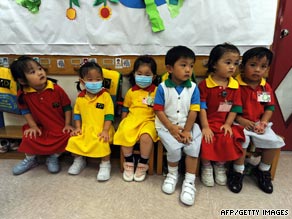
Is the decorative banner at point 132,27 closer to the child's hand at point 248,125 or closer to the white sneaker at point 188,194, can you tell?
the child's hand at point 248,125

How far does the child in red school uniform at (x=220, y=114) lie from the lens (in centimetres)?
147

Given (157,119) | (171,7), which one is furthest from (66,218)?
(171,7)

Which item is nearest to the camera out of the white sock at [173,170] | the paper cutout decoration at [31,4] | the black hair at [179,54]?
the black hair at [179,54]

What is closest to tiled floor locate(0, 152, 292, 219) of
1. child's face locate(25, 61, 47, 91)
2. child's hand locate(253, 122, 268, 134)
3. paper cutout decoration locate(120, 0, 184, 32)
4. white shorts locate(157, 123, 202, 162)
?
white shorts locate(157, 123, 202, 162)

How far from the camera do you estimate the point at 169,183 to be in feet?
4.88

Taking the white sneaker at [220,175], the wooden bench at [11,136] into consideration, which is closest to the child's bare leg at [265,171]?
the white sneaker at [220,175]

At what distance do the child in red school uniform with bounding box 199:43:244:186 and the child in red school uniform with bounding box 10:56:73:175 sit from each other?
39.7 inches

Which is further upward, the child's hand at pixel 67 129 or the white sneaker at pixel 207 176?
the child's hand at pixel 67 129

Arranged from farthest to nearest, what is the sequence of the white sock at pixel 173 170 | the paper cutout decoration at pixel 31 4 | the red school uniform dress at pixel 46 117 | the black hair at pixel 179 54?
the paper cutout decoration at pixel 31 4 → the red school uniform dress at pixel 46 117 → the white sock at pixel 173 170 → the black hair at pixel 179 54

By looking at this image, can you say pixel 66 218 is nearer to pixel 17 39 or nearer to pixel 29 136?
pixel 29 136

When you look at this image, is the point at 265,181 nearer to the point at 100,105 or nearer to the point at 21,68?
the point at 100,105

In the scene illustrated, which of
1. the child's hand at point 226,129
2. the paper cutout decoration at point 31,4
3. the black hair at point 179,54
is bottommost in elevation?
the child's hand at point 226,129

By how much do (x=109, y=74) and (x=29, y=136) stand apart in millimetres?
745

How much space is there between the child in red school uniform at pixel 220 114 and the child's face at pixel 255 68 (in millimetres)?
86
